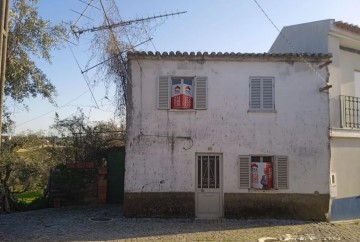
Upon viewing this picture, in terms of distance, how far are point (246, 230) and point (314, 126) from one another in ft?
14.2

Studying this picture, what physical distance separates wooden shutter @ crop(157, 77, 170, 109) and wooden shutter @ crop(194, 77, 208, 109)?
94cm

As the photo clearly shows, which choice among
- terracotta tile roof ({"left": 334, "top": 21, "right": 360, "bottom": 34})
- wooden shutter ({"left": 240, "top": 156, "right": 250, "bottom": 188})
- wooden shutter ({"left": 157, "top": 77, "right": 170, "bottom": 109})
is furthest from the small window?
terracotta tile roof ({"left": 334, "top": 21, "right": 360, "bottom": 34})

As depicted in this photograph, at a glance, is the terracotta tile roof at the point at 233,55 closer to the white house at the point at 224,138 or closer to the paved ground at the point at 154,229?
the white house at the point at 224,138

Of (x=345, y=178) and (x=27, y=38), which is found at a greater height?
(x=27, y=38)

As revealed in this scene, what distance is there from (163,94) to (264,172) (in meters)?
4.17

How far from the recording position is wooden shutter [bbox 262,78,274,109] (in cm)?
1303

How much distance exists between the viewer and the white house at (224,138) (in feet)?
41.4

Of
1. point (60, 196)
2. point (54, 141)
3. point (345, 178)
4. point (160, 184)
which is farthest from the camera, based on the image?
point (54, 141)

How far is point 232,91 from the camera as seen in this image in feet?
42.5

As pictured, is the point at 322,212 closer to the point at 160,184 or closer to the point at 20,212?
the point at 160,184

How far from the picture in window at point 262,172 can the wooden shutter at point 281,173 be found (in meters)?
0.19

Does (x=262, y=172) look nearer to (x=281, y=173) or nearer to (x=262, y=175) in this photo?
(x=262, y=175)

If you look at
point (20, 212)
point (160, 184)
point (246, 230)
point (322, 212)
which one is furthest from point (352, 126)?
point (20, 212)

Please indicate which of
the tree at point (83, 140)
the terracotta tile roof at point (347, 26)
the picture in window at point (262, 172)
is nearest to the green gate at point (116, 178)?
the tree at point (83, 140)
